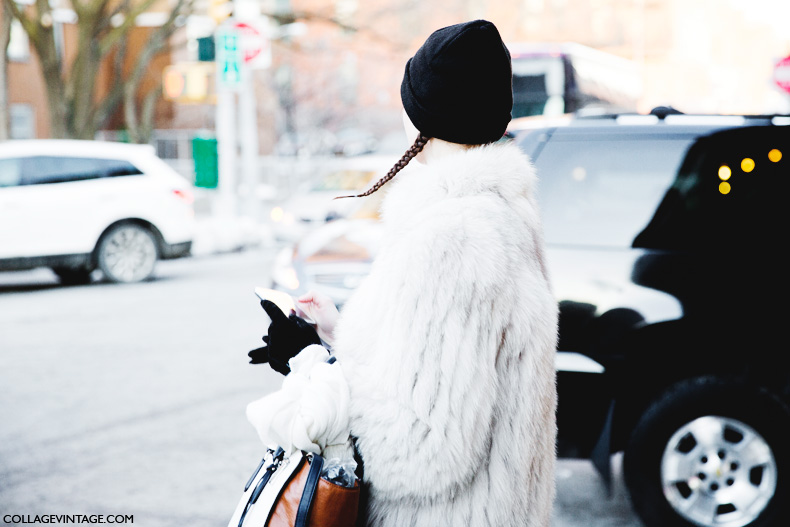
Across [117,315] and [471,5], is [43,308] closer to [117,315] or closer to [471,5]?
[117,315]

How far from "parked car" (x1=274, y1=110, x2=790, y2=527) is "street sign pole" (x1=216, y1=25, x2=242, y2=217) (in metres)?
12.5

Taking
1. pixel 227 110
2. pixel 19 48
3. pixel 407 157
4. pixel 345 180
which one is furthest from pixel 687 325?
pixel 19 48

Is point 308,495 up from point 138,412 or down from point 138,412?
up

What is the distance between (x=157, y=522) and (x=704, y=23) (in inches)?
2041

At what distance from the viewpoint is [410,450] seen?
4.89 ft

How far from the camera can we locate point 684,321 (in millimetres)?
3389

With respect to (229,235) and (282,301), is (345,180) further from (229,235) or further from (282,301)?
(282,301)

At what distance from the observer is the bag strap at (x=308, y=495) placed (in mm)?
1462

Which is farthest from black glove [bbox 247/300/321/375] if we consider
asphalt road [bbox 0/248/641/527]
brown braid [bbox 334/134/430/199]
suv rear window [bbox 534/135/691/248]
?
asphalt road [bbox 0/248/641/527]

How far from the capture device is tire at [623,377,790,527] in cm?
342

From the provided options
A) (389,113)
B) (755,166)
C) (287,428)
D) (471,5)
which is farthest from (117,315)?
(389,113)

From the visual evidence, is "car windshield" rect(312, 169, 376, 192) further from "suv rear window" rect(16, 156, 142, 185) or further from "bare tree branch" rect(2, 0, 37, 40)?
"bare tree branch" rect(2, 0, 37, 40)

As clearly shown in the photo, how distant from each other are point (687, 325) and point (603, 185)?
740 mm

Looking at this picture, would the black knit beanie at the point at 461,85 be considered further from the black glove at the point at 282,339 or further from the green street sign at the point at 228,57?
the green street sign at the point at 228,57
